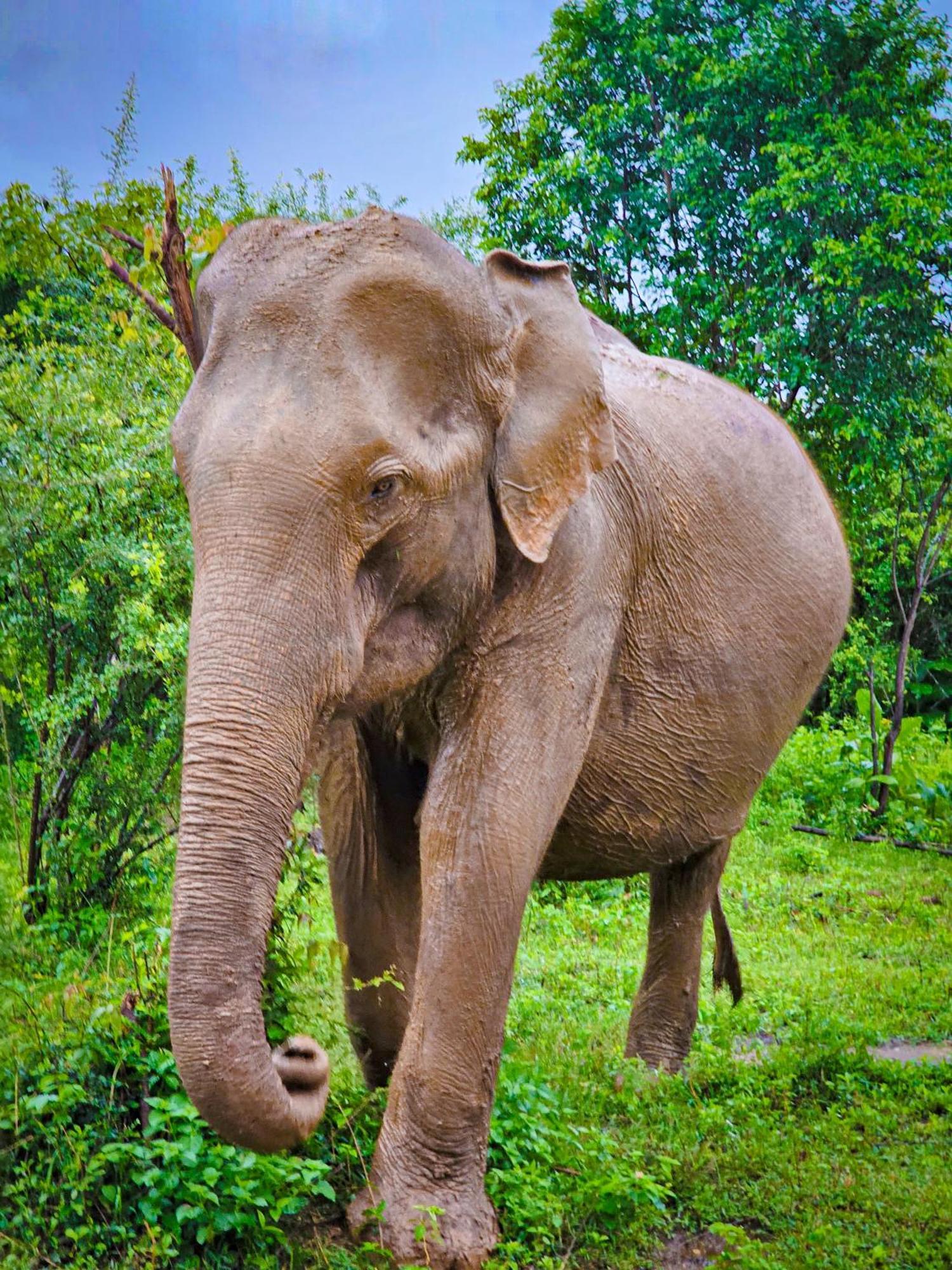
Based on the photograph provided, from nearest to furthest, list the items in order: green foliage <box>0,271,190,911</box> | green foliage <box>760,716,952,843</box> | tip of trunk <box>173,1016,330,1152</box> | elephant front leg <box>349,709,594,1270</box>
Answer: tip of trunk <box>173,1016,330,1152</box>, elephant front leg <box>349,709,594,1270</box>, green foliage <box>0,271,190,911</box>, green foliage <box>760,716,952,843</box>

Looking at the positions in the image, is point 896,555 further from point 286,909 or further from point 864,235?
point 286,909

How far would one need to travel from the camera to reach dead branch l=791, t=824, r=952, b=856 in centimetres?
1045

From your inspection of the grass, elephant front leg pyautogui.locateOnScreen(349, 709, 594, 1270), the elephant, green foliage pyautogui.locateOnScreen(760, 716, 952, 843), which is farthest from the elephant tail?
green foliage pyautogui.locateOnScreen(760, 716, 952, 843)

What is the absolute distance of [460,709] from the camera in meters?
3.81

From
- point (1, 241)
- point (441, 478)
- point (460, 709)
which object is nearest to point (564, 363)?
point (441, 478)

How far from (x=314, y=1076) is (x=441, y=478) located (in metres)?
1.48

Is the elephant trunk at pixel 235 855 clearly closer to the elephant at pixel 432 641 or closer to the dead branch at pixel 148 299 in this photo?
the elephant at pixel 432 641

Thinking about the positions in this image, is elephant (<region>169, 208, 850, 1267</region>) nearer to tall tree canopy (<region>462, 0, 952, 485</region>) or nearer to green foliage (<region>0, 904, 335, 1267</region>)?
green foliage (<region>0, 904, 335, 1267</region>)

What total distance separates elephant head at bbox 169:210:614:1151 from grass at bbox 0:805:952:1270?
1.83 ft

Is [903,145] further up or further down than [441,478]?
further up

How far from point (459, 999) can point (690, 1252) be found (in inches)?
44.8

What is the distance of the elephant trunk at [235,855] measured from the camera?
290cm

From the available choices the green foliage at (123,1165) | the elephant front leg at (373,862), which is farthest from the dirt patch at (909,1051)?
the green foliage at (123,1165)

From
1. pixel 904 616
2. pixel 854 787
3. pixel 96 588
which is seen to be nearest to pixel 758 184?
pixel 904 616
